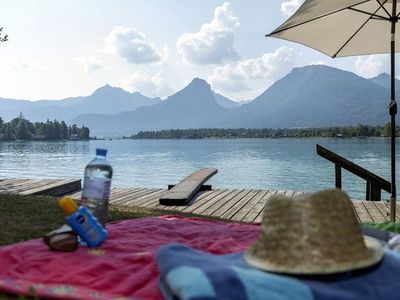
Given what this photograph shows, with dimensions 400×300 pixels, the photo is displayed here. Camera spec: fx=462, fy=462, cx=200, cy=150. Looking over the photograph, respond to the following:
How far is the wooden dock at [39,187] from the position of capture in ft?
39.9

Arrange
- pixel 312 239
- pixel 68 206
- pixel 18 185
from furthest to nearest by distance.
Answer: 1. pixel 18 185
2. pixel 68 206
3. pixel 312 239

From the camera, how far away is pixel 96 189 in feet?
13.2

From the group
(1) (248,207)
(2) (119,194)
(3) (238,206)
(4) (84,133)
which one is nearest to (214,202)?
(3) (238,206)

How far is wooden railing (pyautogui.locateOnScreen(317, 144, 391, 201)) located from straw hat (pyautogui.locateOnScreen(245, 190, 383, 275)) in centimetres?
865

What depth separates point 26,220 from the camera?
18.6 feet

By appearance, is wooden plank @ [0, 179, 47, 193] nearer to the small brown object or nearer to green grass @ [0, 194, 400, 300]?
green grass @ [0, 194, 400, 300]

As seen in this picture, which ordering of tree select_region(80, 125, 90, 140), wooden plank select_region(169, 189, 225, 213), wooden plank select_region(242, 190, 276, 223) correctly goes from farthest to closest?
tree select_region(80, 125, 90, 140) → wooden plank select_region(169, 189, 225, 213) → wooden plank select_region(242, 190, 276, 223)

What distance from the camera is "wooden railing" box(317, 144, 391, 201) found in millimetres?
11671

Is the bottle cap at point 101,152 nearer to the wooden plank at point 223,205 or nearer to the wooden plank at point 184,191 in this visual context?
the wooden plank at point 223,205

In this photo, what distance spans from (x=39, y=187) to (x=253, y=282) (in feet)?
37.2

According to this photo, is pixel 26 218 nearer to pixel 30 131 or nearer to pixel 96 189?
pixel 96 189

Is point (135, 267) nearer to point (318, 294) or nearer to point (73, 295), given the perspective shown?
point (73, 295)

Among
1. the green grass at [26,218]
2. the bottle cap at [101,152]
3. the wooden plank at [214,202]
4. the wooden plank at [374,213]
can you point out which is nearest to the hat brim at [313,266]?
the bottle cap at [101,152]

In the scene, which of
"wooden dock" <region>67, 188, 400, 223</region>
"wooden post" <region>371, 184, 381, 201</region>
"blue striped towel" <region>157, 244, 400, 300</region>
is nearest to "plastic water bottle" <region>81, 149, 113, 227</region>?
"blue striped towel" <region>157, 244, 400, 300</region>
